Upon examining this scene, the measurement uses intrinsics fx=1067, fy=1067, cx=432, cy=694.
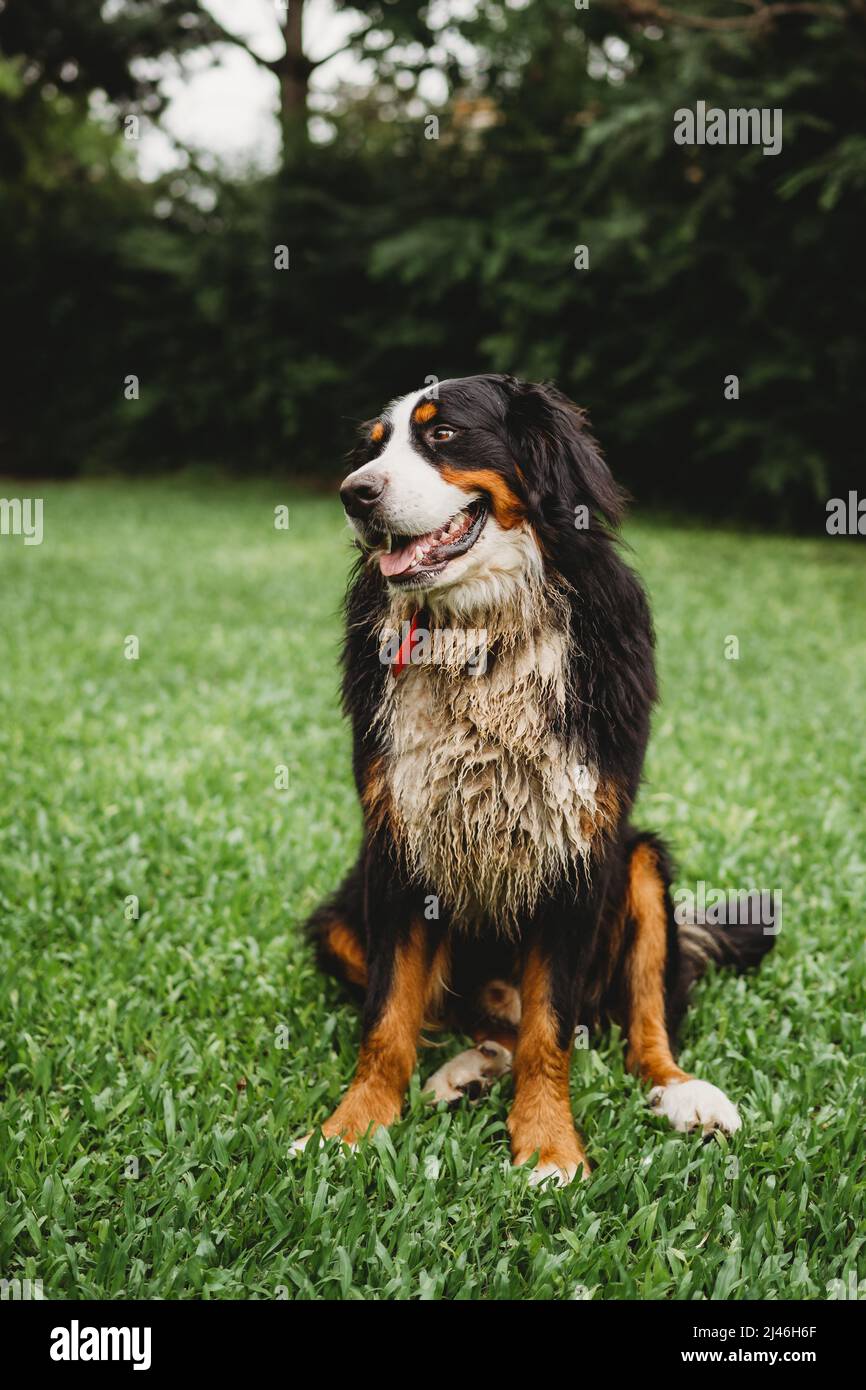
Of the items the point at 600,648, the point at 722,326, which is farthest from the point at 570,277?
the point at 600,648

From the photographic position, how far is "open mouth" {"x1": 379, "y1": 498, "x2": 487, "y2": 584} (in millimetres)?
2277

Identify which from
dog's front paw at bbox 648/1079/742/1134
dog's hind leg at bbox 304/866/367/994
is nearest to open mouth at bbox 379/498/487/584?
dog's hind leg at bbox 304/866/367/994

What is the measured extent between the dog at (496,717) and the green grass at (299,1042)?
15cm

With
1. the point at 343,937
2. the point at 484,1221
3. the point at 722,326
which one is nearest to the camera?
the point at 484,1221

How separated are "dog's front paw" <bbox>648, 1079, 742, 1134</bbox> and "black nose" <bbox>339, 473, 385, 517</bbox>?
1491 mm

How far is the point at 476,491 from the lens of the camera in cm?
230

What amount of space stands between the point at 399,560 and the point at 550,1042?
3.60 ft

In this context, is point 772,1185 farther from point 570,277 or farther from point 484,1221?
point 570,277

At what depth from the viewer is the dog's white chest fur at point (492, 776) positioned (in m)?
2.37

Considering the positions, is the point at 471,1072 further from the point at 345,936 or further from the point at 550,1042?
the point at 345,936

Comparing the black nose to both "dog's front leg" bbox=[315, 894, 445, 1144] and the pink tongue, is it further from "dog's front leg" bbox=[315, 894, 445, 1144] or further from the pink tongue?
"dog's front leg" bbox=[315, 894, 445, 1144]

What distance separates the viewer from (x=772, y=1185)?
85.7 inches

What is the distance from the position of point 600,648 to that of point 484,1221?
1.20m

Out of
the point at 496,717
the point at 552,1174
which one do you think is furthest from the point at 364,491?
the point at 552,1174
